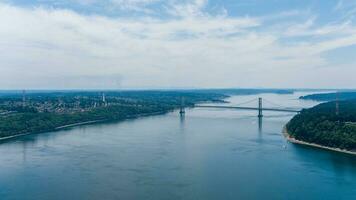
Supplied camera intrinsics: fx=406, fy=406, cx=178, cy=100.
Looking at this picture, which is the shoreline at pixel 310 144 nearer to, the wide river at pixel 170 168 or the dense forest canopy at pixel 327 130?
the dense forest canopy at pixel 327 130

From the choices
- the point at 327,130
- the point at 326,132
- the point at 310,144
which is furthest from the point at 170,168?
the point at 327,130

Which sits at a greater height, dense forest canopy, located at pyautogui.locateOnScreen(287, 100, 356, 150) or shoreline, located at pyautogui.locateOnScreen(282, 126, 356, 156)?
dense forest canopy, located at pyautogui.locateOnScreen(287, 100, 356, 150)

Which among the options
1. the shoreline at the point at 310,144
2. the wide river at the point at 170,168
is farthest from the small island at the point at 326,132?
the wide river at the point at 170,168

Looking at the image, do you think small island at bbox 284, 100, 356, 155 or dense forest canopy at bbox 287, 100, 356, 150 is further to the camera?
dense forest canopy at bbox 287, 100, 356, 150

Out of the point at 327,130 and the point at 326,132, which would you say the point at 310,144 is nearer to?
the point at 326,132

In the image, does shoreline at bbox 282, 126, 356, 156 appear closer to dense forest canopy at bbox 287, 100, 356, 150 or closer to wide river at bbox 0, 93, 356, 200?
dense forest canopy at bbox 287, 100, 356, 150

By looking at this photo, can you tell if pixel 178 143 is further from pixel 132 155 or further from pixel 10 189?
pixel 10 189

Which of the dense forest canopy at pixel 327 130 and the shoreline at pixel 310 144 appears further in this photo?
the dense forest canopy at pixel 327 130

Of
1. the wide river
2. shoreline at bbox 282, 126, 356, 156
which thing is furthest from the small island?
the wide river

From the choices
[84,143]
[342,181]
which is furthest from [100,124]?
[342,181]
